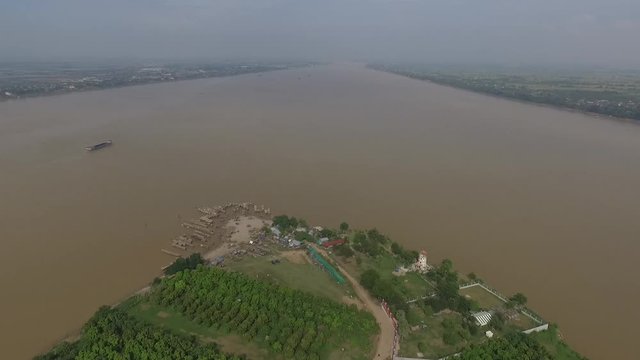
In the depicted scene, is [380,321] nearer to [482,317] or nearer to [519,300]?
[482,317]

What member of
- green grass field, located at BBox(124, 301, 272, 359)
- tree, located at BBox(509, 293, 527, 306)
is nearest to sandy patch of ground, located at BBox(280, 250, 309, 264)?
green grass field, located at BBox(124, 301, 272, 359)

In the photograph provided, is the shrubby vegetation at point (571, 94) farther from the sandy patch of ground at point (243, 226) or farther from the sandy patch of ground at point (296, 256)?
the sandy patch of ground at point (296, 256)

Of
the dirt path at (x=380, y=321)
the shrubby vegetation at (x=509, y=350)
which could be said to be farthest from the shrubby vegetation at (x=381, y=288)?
the shrubby vegetation at (x=509, y=350)

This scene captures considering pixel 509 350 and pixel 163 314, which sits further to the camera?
pixel 163 314

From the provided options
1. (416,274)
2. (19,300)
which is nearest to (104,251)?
(19,300)

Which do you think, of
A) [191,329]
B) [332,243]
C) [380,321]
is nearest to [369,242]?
[332,243]

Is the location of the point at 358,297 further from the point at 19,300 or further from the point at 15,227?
the point at 15,227
